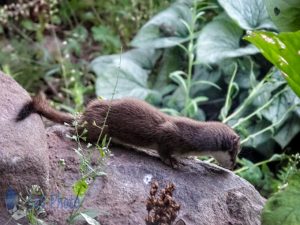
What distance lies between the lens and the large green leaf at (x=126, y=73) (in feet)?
19.0

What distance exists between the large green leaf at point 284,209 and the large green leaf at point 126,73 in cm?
245

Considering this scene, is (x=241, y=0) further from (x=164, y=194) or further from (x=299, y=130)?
(x=164, y=194)

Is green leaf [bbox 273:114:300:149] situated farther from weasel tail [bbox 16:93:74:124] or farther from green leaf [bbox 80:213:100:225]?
green leaf [bbox 80:213:100:225]

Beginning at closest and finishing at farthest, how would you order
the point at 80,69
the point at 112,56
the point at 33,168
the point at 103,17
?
the point at 33,168 → the point at 112,56 → the point at 80,69 → the point at 103,17

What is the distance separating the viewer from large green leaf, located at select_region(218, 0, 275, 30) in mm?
5594

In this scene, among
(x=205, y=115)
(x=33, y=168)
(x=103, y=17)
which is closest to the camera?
(x=33, y=168)

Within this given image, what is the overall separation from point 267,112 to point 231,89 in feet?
1.05

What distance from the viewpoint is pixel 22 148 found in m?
3.28

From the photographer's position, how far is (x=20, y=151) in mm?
3260

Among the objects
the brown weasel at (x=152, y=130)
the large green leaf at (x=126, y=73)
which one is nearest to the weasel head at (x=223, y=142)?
the brown weasel at (x=152, y=130)

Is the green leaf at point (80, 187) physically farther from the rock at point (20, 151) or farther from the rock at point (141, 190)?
the rock at point (20, 151)

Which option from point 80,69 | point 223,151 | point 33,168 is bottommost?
point 80,69

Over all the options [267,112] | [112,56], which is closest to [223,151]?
[267,112]

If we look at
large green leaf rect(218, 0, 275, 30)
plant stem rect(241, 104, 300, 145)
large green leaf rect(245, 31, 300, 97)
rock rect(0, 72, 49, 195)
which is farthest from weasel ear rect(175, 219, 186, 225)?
large green leaf rect(218, 0, 275, 30)
